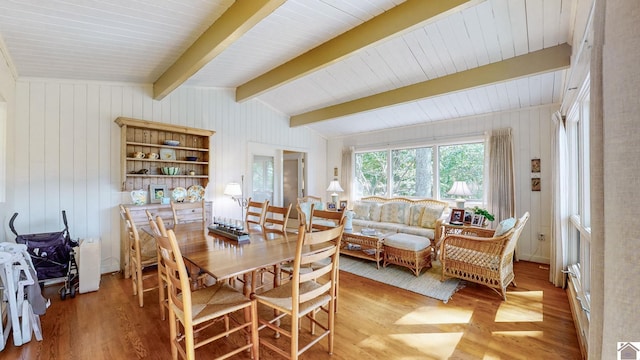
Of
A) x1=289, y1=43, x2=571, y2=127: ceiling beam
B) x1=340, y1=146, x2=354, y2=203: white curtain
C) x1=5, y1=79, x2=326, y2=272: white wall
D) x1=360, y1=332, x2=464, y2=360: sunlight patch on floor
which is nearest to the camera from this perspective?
x1=360, y1=332, x2=464, y2=360: sunlight patch on floor

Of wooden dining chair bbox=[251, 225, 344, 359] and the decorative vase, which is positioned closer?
wooden dining chair bbox=[251, 225, 344, 359]

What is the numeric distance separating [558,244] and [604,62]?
3.33 meters

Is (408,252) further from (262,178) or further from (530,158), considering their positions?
(262,178)

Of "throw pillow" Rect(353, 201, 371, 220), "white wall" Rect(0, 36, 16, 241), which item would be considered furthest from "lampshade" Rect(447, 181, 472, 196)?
"white wall" Rect(0, 36, 16, 241)

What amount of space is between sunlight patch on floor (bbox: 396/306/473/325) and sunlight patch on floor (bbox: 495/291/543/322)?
0.95 feet

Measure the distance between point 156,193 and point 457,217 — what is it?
4.83 m

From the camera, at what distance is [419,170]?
5.46 metres

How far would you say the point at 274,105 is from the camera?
18.5 ft

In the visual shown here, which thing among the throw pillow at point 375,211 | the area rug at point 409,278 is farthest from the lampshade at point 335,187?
the area rug at point 409,278

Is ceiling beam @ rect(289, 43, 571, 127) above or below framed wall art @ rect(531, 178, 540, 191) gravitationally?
above

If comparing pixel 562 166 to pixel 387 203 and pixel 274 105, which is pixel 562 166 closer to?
pixel 387 203

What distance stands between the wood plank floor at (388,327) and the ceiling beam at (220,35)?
2629 mm

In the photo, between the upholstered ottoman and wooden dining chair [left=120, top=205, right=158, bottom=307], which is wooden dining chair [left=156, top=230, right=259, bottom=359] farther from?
the upholstered ottoman

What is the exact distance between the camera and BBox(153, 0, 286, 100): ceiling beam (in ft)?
6.82
